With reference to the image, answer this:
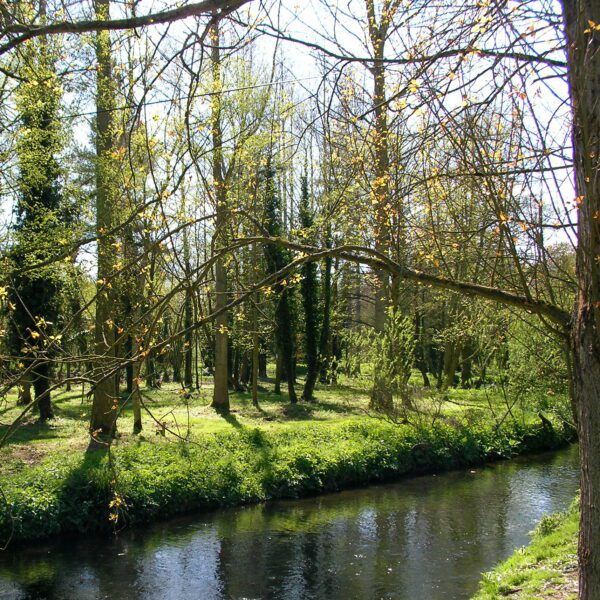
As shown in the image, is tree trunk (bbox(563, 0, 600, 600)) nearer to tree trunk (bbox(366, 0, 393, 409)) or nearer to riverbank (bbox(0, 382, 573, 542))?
tree trunk (bbox(366, 0, 393, 409))

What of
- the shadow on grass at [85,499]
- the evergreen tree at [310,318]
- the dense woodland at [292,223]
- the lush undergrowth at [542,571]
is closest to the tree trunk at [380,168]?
the dense woodland at [292,223]

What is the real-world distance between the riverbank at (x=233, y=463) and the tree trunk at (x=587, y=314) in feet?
18.1

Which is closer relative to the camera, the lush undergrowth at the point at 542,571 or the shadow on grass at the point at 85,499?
the lush undergrowth at the point at 542,571

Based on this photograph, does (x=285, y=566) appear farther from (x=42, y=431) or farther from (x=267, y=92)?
(x=267, y=92)

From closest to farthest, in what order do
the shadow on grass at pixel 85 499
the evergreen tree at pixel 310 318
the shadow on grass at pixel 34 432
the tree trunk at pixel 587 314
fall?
the tree trunk at pixel 587 314 → the shadow on grass at pixel 85 499 → the shadow on grass at pixel 34 432 → the evergreen tree at pixel 310 318

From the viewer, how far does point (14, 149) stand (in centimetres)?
1016

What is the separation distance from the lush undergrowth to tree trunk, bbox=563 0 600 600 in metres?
3.56

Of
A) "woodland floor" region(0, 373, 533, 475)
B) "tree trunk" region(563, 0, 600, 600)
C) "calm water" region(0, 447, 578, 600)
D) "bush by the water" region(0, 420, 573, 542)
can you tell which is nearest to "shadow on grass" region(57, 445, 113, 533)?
"bush by the water" region(0, 420, 573, 542)

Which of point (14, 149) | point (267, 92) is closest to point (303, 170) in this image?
point (267, 92)

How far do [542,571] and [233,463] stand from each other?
7002mm

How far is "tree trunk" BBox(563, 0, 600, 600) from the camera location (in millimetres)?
3002

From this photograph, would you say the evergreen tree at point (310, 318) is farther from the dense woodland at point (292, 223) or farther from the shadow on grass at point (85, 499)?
the shadow on grass at point (85, 499)

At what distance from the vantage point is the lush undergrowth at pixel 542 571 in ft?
21.7

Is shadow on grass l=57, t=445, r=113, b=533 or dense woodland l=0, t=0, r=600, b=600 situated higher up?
dense woodland l=0, t=0, r=600, b=600
